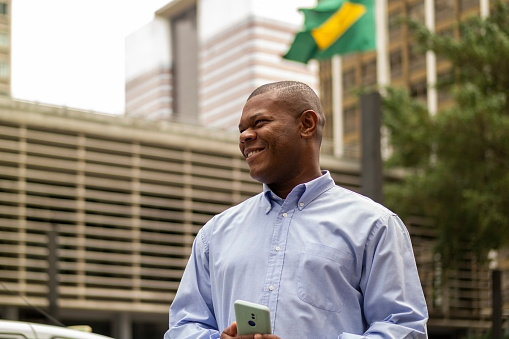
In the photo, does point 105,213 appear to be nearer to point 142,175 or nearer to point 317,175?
point 142,175

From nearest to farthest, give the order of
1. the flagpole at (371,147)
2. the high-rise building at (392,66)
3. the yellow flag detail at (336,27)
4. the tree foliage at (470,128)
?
the flagpole at (371,147) < the yellow flag detail at (336,27) < the tree foliage at (470,128) < the high-rise building at (392,66)

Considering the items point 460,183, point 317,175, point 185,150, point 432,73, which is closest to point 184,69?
point 432,73

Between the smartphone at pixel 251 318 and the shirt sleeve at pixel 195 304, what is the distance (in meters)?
0.27

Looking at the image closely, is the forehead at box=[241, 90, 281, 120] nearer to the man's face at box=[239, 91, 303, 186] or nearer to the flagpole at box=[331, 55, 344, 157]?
the man's face at box=[239, 91, 303, 186]

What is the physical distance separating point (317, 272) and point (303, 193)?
0.86 feet

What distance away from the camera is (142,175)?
121 feet

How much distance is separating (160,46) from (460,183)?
153 m

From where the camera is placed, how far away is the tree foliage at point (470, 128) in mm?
23516

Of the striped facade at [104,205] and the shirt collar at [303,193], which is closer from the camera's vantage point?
the shirt collar at [303,193]

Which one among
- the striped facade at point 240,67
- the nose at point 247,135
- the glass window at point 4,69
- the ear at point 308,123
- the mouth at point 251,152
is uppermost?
the striped facade at point 240,67

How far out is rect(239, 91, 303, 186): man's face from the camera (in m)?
2.69

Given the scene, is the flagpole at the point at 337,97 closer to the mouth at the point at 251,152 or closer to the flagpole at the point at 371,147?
the flagpole at the point at 371,147

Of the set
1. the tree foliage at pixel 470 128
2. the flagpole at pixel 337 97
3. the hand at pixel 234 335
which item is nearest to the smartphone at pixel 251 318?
the hand at pixel 234 335

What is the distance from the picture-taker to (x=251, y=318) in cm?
239
